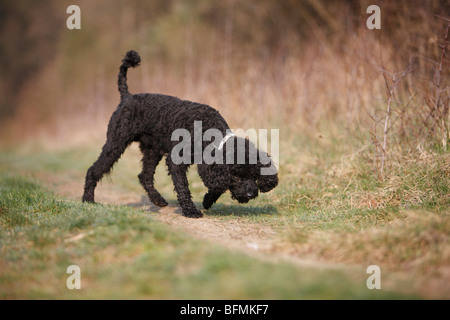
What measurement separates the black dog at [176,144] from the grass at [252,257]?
468 millimetres

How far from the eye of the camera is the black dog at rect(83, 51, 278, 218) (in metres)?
4.48

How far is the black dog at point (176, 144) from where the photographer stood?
4484 mm

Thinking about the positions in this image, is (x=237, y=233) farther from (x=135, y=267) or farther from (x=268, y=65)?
(x=268, y=65)

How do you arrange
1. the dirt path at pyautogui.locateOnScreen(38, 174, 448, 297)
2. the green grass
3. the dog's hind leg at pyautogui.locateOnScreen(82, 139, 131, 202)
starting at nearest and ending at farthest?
the green grass, the dirt path at pyautogui.locateOnScreen(38, 174, 448, 297), the dog's hind leg at pyautogui.locateOnScreen(82, 139, 131, 202)

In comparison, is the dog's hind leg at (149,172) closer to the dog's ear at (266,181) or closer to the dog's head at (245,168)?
the dog's head at (245,168)

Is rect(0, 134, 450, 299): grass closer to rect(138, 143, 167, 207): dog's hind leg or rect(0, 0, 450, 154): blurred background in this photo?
rect(138, 143, 167, 207): dog's hind leg

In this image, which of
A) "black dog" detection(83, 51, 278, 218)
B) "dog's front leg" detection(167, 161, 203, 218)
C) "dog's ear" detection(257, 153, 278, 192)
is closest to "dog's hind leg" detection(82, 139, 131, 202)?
"black dog" detection(83, 51, 278, 218)

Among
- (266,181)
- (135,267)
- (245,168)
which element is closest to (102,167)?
(245,168)

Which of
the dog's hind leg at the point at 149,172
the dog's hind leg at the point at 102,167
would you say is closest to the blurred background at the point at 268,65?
the dog's hind leg at the point at 149,172

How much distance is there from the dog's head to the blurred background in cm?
161

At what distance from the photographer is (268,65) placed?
893cm

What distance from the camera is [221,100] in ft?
28.7

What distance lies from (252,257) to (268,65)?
21.8 feet

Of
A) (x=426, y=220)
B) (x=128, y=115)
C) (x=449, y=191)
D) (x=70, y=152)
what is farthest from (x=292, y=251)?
(x=70, y=152)
